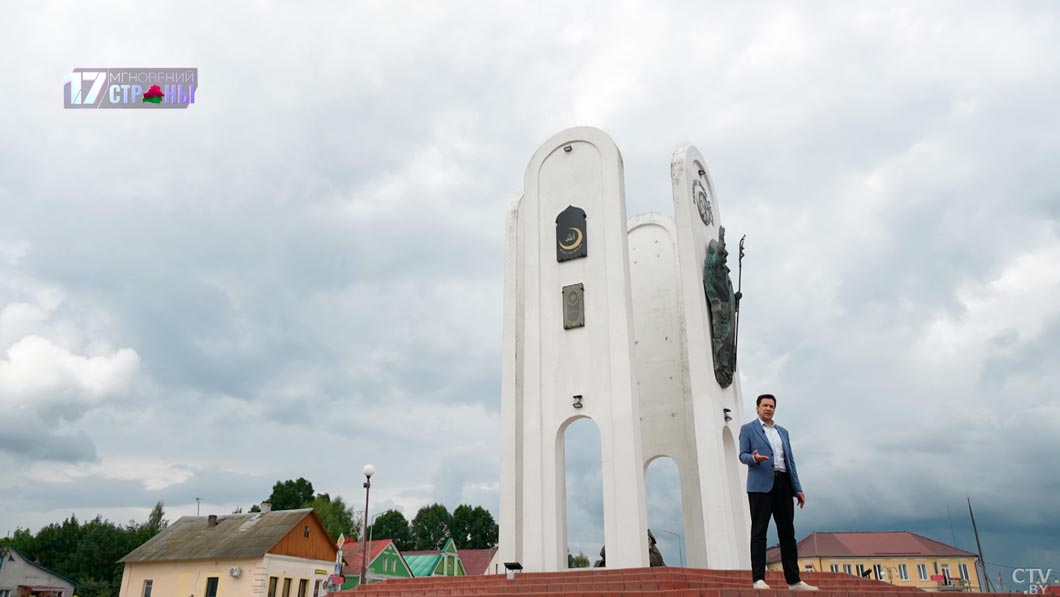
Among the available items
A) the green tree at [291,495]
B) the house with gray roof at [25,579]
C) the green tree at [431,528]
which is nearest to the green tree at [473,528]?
the green tree at [431,528]

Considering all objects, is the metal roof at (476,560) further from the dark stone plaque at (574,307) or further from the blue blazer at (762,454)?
the blue blazer at (762,454)

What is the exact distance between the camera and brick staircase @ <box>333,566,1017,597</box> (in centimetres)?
1099

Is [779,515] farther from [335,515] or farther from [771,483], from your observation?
[335,515]

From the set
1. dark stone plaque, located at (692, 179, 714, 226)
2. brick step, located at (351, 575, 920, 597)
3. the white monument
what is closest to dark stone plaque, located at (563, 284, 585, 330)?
the white monument

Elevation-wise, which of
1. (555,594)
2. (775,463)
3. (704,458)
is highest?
(704,458)

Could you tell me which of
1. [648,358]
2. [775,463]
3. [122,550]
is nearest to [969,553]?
[648,358]

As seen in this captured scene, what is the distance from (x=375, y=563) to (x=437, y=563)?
21.6 ft

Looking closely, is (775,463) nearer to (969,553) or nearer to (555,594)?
(555,594)

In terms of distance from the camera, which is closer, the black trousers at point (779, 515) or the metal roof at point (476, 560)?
the black trousers at point (779, 515)

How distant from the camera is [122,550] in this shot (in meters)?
47.0

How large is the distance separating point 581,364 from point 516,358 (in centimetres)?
243

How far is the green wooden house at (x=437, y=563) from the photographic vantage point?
136 feet

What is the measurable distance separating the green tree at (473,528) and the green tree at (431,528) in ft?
6.60

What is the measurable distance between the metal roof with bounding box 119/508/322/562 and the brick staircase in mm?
17432
